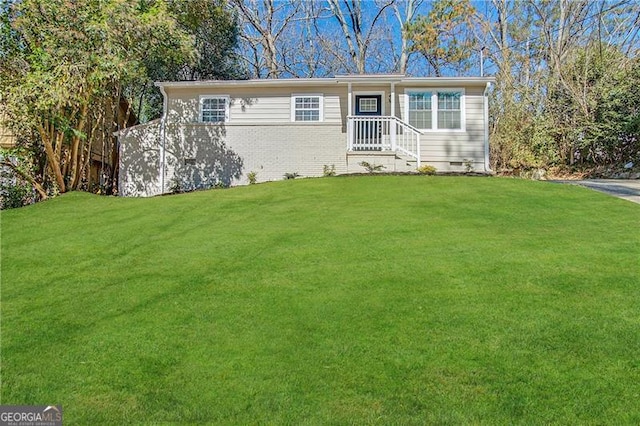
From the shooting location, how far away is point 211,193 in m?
11.7

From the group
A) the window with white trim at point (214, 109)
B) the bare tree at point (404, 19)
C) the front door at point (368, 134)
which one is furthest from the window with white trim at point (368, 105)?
the bare tree at point (404, 19)

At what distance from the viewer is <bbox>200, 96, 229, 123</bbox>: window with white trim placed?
614 inches

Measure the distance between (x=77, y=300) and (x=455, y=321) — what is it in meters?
3.80

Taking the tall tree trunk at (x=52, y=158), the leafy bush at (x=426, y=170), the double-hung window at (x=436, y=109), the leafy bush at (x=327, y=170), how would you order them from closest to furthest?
the tall tree trunk at (x=52, y=158) → the leafy bush at (x=426, y=170) → the leafy bush at (x=327, y=170) → the double-hung window at (x=436, y=109)

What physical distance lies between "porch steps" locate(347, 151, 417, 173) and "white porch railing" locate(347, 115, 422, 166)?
20 cm

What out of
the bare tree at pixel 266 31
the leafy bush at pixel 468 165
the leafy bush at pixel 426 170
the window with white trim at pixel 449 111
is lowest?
the leafy bush at pixel 426 170

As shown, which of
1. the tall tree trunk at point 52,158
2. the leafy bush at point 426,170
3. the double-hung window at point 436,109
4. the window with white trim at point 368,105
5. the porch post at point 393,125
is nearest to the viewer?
the tall tree trunk at point 52,158

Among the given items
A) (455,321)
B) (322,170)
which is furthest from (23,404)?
(322,170)

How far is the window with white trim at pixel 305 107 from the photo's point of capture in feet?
50.2

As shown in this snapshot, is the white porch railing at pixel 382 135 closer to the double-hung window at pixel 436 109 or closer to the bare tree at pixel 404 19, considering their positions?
the double-hung window at pixel 436 109

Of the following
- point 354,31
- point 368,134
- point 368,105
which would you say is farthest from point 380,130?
point 354,31

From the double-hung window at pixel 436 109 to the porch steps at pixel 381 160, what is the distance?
1.58m

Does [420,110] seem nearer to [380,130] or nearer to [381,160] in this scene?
[380,130]

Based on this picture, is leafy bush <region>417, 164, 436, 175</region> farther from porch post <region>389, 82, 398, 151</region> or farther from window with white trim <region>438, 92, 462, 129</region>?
window with white trim <region>438, 92, 462, 129</region>
